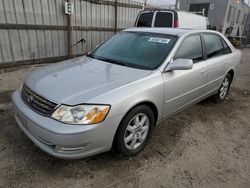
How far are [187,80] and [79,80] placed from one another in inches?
62.2

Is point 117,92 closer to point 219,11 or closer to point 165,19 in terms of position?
point 165,19

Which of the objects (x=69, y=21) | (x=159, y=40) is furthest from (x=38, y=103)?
(x=69, y=21)

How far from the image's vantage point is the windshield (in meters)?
2.85

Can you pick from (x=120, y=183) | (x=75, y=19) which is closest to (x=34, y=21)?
(x=75, y=19)

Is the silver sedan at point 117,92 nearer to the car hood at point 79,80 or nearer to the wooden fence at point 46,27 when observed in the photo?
the car hood at point 79,80

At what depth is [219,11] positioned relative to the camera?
1666cm

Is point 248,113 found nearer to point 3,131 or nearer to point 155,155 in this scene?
point 155,155

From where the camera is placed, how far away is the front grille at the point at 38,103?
211 cm

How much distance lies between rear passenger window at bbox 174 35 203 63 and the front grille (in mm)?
1794

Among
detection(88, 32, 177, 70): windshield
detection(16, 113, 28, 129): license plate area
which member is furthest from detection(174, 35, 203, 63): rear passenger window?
detection(16, 113, 28, 129): license plate area

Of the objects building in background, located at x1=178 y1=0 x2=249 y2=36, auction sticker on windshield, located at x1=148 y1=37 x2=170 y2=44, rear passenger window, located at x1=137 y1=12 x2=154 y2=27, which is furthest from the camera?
building in background, located at x1=178 y1=0 x2=249 y2=36

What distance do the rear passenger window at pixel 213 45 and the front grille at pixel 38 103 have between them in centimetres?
277

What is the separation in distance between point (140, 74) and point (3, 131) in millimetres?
2082

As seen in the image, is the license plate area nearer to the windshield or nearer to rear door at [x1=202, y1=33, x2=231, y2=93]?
the windshield
